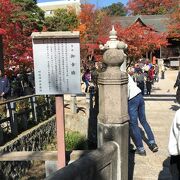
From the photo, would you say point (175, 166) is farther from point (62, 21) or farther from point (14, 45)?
point (62, 21)

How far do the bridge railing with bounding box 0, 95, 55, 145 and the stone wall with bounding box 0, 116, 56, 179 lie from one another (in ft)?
0.70

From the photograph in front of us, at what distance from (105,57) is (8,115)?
4.95 meters

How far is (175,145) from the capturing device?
442 cm

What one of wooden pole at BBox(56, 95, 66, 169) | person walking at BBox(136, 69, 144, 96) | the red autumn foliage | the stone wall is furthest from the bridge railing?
person walking at BBox(136, 69, 144, 96)

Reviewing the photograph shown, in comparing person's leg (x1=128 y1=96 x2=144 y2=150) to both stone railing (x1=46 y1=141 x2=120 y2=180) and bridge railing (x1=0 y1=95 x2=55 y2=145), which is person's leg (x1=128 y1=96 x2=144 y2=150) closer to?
stone railing (x1=46 y1=141 x2=120 y2=180)

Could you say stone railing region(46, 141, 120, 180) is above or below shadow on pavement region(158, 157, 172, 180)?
above

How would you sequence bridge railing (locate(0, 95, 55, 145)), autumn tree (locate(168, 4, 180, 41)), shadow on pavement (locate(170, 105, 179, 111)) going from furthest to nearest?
autumn tree (locate(168, 4, 180, 41)) → shadow on pavement (locate(170, 105, 179, 111)) → bridge railing (locate(0, 95, 55, 145))

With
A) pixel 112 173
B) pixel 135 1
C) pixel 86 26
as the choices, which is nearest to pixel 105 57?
pixel 112 173

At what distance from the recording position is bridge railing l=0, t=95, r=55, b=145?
352 inches

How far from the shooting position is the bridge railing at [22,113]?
8953mm

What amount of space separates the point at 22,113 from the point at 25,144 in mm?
938

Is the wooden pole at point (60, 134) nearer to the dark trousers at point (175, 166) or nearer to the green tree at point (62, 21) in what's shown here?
the dark trousers at point (175, 166)

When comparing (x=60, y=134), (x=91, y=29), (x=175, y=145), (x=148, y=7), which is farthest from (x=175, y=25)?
(x=60, y=134)

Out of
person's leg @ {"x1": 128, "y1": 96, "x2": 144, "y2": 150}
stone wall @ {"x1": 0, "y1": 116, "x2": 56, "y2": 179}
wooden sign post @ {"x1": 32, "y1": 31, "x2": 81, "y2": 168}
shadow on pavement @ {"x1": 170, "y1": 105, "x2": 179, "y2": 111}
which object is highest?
wooden sign post @ {"x1": 32, "y1": 31, "x2": 81, "y2": 168}
